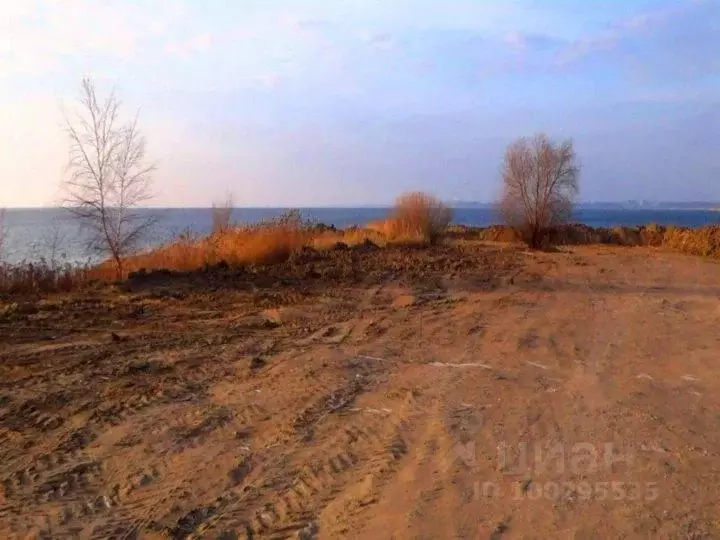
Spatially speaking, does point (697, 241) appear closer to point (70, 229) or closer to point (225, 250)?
point (225, 250)

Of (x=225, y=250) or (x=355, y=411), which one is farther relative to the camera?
(x=225, y=250)

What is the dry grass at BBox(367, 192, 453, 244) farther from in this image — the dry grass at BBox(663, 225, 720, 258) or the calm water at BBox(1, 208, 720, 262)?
the dry grass at BBox(663, 225, 720, 258)

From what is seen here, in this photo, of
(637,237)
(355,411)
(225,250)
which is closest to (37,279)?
(225,250)

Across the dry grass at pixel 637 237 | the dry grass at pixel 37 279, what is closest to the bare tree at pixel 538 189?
the dry grass at pixel 637 237

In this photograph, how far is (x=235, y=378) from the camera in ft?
27.2

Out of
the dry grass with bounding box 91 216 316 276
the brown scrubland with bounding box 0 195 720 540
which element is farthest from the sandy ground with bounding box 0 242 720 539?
the dry grass with bounding box 91 216 316 276

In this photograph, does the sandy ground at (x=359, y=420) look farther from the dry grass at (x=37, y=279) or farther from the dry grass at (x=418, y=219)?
the dry grass at (x=418, y=219)

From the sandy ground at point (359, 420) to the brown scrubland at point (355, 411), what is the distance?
1.1 inches

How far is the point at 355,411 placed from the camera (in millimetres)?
7098

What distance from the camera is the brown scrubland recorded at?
16.1 ft

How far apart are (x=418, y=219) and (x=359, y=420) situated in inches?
931

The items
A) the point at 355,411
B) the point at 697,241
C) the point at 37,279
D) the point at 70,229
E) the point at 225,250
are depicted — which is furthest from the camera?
the point at 70,229

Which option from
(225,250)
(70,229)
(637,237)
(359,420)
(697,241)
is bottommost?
(359,420)

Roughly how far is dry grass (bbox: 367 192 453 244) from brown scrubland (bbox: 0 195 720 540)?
558 inches
